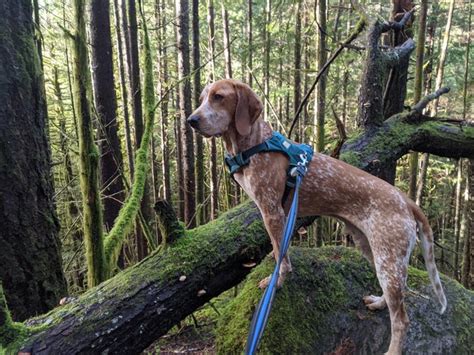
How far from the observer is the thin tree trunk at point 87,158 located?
148 inches

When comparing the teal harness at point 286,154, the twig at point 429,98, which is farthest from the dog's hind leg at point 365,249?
the twig at point 429,98

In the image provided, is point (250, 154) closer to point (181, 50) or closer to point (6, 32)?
point (6, 32)

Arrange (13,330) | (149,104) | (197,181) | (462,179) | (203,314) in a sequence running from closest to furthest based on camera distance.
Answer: (13,330), (149,104), (203,314), (197,181), (462,179)

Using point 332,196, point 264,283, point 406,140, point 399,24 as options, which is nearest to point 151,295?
point 264,283

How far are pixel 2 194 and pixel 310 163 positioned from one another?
2.87 m

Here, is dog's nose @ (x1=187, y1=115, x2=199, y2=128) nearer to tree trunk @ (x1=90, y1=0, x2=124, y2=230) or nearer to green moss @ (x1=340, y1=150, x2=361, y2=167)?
green moss @ (x1=340, y1=150, x2=361, y2=167)

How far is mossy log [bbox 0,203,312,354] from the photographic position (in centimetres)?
278

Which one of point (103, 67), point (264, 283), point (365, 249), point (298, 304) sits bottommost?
point (298, 304)

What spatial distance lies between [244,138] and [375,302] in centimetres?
240

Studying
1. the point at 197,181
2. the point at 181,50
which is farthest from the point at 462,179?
the point at 181,50

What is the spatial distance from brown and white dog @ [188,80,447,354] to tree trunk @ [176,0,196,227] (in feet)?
25.2

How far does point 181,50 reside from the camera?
1127 centimetres

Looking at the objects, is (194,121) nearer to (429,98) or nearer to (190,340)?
(429,98)

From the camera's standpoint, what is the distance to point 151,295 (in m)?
3.15
